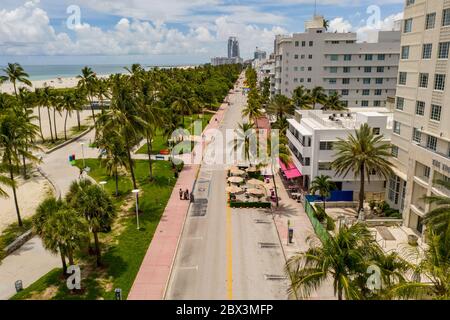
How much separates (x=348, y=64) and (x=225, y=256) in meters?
81.6

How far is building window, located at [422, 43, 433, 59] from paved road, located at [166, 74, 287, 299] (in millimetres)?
24601

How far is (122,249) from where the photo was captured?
3538 centimetres

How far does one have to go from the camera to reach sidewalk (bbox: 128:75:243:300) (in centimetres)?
2888

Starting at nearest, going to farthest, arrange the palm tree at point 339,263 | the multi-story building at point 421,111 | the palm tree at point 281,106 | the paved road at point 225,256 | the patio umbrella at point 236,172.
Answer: the palm tree at point 339,263 → the paved road at point 225,256 → the multi-story building at point 421,111 → the patio umbrella at point 236,172 → the palm tree at point 281,106

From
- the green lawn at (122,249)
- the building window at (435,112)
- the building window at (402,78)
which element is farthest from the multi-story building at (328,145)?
the green lawn at (122,249)

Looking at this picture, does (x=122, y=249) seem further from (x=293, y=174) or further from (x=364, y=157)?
(x=364, y=157)

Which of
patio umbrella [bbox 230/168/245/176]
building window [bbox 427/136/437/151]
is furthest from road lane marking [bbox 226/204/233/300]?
building window [bbox 427/136/437/151]

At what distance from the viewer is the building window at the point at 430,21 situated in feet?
123

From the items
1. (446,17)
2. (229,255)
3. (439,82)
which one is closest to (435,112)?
(439,82)

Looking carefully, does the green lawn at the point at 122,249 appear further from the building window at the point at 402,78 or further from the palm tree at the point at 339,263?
the building window at the point at 402,78

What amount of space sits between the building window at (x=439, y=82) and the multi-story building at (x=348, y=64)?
65448mm

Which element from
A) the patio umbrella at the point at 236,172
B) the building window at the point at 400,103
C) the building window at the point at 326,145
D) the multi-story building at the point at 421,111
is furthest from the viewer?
the patio umbrella at the point at 236,172
